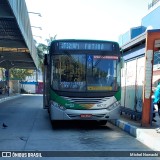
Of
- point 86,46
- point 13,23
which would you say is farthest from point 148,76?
point 13,23

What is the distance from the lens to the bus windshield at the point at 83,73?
12.6 metres

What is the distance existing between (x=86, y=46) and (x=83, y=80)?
4.09 ft

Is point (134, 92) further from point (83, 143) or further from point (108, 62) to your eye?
point (83, 143)

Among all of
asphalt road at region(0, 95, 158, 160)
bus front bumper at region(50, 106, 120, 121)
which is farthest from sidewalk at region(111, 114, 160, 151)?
bus front bumper at region(50, 106, 120, 121)

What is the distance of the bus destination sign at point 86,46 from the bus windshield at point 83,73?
10.6 inches

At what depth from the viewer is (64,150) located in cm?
908

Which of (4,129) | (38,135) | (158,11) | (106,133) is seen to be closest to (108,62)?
(106,133)

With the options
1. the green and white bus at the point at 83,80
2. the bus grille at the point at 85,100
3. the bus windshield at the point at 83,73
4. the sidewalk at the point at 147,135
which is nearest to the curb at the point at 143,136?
the sidewalk at the point at 147,135

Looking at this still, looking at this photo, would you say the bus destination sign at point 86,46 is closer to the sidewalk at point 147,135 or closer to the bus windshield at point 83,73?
the bus windshield at point 83,73

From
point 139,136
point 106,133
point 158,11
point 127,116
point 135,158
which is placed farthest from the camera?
point 158,11

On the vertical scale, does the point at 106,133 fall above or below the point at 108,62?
below

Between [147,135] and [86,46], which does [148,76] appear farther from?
[147,135]

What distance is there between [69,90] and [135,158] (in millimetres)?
4891

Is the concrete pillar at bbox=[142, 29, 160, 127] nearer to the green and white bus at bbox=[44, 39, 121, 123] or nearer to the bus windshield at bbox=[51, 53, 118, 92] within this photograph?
the green and white bus at bbox=[44, 39, 121, 123]
